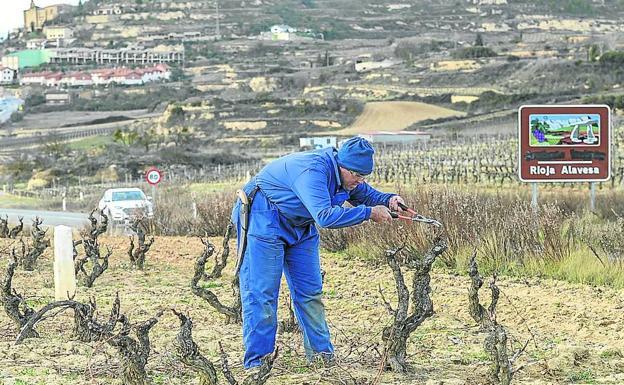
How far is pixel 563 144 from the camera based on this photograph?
638 inches

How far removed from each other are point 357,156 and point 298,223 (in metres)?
0.60

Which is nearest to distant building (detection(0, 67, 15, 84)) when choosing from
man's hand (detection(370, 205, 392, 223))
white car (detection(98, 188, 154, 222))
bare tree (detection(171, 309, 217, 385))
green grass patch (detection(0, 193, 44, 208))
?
green grass patch (detection(0, 193, 44, 208))

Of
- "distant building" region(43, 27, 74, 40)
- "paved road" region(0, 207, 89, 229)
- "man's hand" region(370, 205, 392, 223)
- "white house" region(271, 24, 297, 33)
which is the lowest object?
"distant building" region(43, 27, 74, 40)

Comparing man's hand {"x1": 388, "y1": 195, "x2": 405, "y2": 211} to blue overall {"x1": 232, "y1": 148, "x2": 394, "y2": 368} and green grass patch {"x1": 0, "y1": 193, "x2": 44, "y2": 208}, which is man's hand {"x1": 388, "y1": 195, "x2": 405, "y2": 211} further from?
green grass patch {"x1": 0, "y1": 193, "x2": 44, "y2": 208}

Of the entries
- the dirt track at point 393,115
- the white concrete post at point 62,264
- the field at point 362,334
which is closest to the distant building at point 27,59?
the dirt track at point 393,115

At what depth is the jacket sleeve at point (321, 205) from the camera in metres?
6.80

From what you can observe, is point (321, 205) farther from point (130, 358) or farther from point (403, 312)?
point (130, 358)

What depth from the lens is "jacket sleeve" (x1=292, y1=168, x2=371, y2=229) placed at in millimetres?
6801

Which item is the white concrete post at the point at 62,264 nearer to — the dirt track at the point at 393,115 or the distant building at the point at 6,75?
the dirt track at the point at 393,115

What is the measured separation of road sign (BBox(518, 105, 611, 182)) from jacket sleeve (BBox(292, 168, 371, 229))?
31.7 feet

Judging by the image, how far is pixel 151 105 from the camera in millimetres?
117562

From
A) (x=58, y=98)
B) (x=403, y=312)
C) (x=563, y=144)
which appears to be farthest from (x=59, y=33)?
(x=403, y=312)

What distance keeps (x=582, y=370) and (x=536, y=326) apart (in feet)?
6.38

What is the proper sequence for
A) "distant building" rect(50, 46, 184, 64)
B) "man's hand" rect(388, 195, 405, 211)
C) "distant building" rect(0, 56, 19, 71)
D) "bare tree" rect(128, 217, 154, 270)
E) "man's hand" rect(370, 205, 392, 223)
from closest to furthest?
"man's hand" rect(370, 205, 392, 223), "man's hand" rect(388, 195, 405, 211), "bare tree" rect(128, 217, 154, 270), "distant building" rect(50, 46, 184, 64), "distant building" rect(0, 56, 19, 71)
